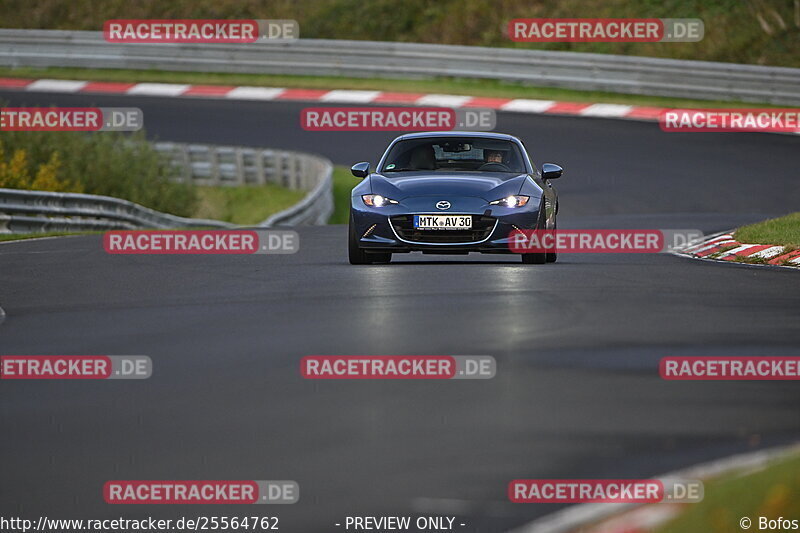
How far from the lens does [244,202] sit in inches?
1156

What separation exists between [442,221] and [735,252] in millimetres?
3831

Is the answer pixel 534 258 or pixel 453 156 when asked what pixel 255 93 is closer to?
pixel 453 156

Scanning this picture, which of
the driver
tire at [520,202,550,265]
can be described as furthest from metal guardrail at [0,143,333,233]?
tire at [520,202,550,265]

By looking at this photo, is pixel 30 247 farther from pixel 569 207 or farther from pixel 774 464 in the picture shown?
pixel 774 464

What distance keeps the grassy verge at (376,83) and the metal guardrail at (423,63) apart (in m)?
0.17

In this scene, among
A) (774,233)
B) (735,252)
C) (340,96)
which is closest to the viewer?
(735,252)

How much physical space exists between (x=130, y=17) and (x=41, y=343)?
32.8m

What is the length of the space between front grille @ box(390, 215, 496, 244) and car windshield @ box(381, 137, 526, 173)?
1205mm

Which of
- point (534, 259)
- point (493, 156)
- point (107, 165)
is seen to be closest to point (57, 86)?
point (107, 165)

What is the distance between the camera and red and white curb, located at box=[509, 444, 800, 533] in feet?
17.4

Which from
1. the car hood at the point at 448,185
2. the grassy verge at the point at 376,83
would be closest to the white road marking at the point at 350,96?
the grassy verge at the point at 376,83

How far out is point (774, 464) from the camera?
19.9ft

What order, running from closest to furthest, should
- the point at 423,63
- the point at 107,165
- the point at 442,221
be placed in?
1. the point at 442,221
2. the point at 107,165
3. the point at 423,63

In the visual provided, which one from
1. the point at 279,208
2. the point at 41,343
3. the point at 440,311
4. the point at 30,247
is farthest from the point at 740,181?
the point at 41,343
